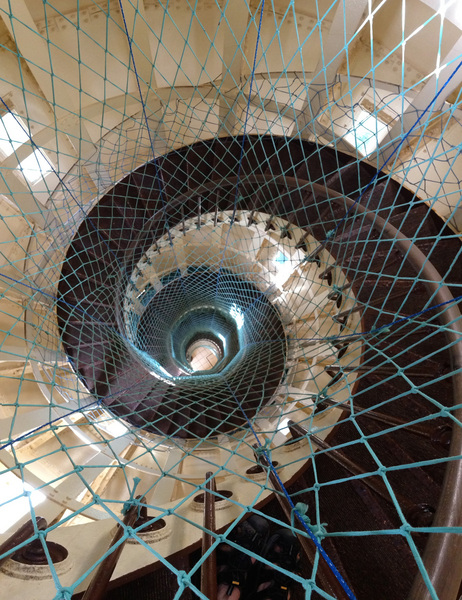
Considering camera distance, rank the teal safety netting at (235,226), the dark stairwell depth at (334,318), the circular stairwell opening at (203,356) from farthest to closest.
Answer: the circular stairwell opening at (203,356), the teal safety netting at (235,226), the dark stairwell depth at (334,318)

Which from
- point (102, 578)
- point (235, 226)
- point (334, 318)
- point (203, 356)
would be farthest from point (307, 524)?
point (203, 356)

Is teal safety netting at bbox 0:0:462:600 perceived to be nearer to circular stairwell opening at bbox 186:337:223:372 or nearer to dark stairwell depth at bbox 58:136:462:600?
dark stairwell depth at bbox 58:136:462:600

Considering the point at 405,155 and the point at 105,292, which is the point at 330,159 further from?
the point at 105,292

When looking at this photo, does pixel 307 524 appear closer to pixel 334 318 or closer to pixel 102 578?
pixel 102 578

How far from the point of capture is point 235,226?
4102 mm

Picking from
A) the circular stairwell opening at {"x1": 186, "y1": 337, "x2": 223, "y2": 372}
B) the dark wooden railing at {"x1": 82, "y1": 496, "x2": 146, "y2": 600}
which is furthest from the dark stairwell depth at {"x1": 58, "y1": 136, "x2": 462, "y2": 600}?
the circular stairwell opening at {"x1": 186, "y1": 337, "x2": 223, "y2": 372}

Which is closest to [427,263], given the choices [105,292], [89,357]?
[105,292]

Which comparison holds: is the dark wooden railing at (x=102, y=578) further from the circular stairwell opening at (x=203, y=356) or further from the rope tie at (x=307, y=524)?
the circular stairwell opening at (x=203, y=356)

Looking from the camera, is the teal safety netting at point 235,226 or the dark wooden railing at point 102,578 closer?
the dark wooden railing at point 102,578

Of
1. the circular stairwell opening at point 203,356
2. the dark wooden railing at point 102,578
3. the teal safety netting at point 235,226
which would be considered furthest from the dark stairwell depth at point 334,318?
the circular stairwell opening at point 203,356

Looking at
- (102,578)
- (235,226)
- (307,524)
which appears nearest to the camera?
(102,578)

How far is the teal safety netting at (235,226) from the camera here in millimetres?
1691

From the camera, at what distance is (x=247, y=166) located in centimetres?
332

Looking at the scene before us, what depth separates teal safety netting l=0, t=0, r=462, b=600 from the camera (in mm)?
1691
